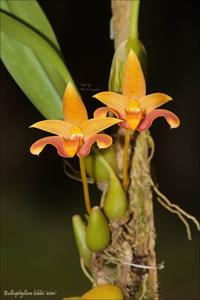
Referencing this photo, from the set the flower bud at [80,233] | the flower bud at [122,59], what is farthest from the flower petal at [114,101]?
the flower bud at [80,233]

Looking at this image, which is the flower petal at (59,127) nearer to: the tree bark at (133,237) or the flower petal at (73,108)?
the flower petal at (73,108)

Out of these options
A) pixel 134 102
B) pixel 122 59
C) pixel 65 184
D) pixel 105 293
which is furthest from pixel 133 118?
pixel 65 184

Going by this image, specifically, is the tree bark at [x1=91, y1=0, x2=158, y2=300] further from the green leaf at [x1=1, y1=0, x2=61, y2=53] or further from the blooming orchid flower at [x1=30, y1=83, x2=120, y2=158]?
the blooming orchid flower at [x1=30, y1=83, x2=120, y2=158]

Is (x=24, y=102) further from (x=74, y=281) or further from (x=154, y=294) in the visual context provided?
(x=154, y=294)

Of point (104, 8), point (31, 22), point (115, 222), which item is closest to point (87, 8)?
point (104, 8)

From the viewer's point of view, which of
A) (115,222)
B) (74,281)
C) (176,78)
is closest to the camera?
(115,222)

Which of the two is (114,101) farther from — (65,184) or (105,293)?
(65,184)
